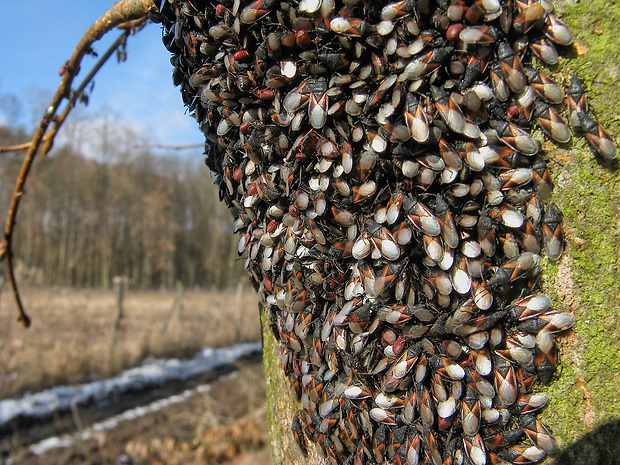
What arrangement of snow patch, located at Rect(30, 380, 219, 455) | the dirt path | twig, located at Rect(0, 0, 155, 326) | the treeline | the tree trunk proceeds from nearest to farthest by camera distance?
the tree trunk < twig, located at Rect(0, 0, 155, 326) < the dirt path < snow patch, located at Rect(30, 380, 219, 455) < the treeline

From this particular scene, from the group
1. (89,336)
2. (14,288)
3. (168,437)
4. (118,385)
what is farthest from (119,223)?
(14,288)

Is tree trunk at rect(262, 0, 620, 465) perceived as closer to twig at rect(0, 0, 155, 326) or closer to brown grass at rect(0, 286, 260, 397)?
twig at rect(0, 0, 155, 326)

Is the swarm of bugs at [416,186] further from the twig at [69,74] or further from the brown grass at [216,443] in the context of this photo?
the brown grass at [216,443]

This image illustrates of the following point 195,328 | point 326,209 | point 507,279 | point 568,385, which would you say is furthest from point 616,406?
point 195,328

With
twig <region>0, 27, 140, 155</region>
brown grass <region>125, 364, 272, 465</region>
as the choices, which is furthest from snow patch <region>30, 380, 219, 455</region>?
twig <region>0, 27, 140, 155</region>

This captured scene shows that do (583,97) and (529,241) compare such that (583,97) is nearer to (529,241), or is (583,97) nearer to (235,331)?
(529,241)

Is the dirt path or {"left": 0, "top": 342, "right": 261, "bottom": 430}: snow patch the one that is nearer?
the dirt path
